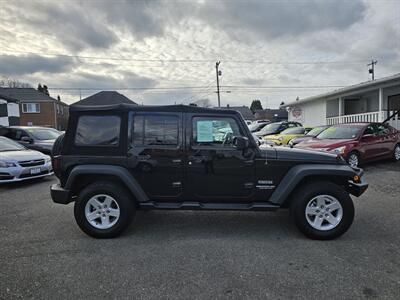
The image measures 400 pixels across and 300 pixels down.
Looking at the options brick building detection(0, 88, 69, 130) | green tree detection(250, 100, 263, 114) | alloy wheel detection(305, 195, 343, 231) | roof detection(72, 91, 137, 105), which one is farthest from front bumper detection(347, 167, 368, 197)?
green tree detection(250, 100, 263, 114)

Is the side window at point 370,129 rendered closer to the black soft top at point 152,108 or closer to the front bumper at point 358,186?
the front bumper at point 358,186

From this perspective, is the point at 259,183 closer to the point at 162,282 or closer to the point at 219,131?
the point at 219,131

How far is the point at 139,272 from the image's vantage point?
3.00 metres

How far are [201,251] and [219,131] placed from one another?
64.6 inches

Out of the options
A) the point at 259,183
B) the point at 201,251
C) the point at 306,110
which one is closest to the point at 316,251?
the point at 259,183

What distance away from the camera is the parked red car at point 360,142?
8.20 metres

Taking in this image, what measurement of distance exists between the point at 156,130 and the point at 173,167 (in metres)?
0.58

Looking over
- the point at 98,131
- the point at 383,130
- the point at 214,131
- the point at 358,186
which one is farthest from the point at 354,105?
the point at 98,131

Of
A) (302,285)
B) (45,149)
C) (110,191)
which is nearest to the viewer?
(302,285)

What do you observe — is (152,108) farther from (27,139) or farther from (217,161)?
(27,139)

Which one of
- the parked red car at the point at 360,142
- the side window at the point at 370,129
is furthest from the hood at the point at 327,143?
the side window at the point at 370,129

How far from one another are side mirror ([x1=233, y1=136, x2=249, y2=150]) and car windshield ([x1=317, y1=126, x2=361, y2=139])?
21.0 feet

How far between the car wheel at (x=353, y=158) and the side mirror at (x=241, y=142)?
19.0 ft

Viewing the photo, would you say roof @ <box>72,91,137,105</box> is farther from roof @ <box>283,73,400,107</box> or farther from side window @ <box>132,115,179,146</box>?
side window @ <box>132,115,179,146</box>
